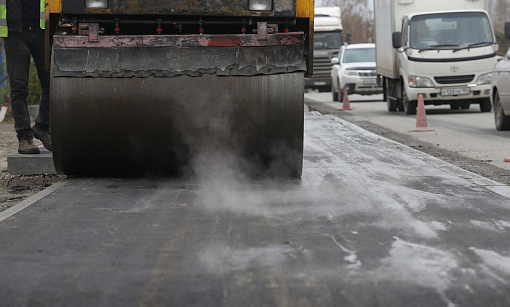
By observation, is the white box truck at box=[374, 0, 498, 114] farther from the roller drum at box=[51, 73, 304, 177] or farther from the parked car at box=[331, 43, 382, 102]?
the roller drum at box=[51, 73, 304, 177]

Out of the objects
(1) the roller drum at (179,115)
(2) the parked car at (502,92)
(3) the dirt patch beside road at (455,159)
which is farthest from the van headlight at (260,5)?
(2) the parked car at (502,92)

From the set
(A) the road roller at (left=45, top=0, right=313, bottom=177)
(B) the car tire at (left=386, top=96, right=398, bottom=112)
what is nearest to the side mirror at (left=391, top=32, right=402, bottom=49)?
(B) the car tire at (left=386, top=96, right=398, bottom=112)

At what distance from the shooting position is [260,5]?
756 centimetres

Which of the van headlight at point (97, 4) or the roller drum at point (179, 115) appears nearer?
the roller drum at point (179, 115)

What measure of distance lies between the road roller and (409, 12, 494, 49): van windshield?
13.5 m

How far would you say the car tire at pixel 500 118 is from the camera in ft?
49.6

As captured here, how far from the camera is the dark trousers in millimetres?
8758

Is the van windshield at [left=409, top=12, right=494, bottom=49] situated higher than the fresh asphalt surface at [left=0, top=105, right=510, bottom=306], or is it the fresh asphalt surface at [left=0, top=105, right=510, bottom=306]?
the van windshield at [left=409, top=12, right=494, bottom=49]

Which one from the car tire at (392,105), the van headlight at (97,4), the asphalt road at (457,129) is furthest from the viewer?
the car tire at (392,105)

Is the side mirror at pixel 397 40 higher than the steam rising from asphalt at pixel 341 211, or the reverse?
the side mirror at pixel 397 40

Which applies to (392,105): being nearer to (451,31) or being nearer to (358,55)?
(451,31)

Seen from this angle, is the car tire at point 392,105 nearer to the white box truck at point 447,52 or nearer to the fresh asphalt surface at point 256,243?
the white box truck at point 447,52

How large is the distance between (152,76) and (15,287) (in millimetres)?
3417

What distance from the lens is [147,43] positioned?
735 cm
